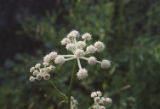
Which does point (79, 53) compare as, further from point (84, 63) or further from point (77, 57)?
point (84, 63)

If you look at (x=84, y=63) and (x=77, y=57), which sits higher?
A: (x=84, y=63)

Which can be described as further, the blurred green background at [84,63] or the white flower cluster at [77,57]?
the blurred green background at [84,63]

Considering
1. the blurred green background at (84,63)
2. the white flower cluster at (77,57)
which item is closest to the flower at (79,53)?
the white flower cluster at (77,57)

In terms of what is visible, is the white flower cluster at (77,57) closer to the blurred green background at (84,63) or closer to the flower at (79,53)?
the flower at (79,53)

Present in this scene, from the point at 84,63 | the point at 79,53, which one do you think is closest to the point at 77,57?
the point at 79,53

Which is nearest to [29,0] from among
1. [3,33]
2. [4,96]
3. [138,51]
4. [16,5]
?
[16,5]

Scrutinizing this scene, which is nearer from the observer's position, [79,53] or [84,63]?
[79,53]

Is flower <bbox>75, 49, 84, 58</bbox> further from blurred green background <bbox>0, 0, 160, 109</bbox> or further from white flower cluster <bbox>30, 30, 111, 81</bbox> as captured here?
blurred green background <bbox>0, 0, 160, 109</bbox>

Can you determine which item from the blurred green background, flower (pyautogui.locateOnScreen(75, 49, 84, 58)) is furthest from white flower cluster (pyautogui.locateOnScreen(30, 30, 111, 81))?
the blurred green background

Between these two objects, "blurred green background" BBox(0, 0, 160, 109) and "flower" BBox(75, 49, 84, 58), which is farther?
"blurred green background" BBox(0, 0, 160, 109)
